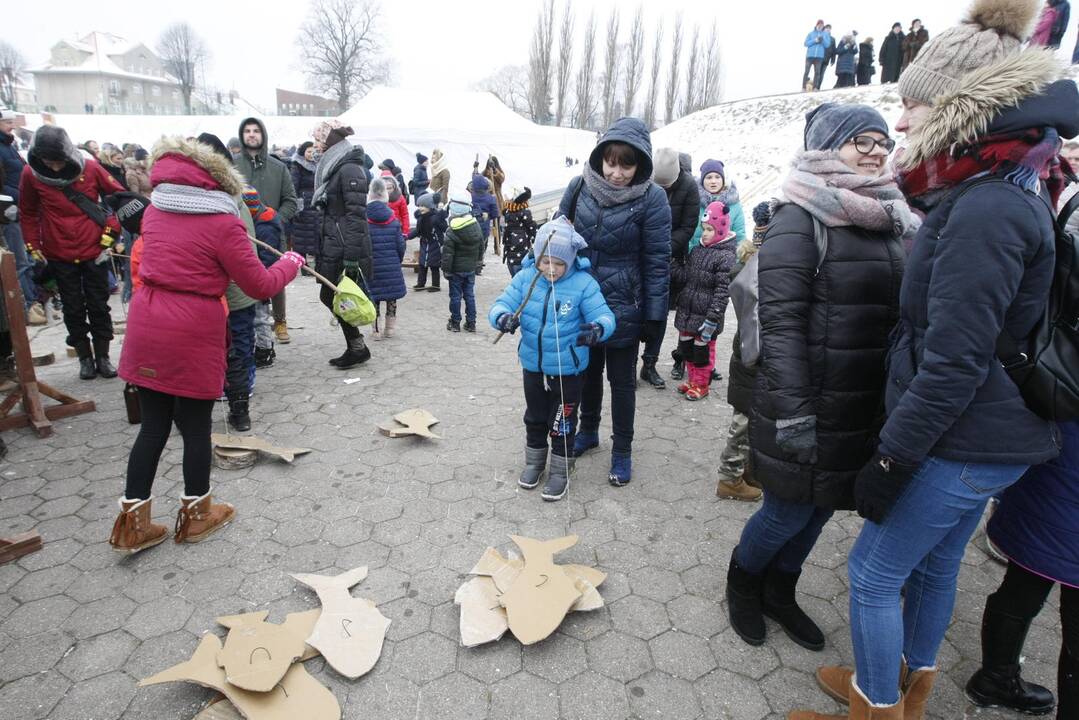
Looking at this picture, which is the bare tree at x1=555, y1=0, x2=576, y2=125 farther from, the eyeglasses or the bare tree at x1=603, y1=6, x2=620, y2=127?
the eyeglasses

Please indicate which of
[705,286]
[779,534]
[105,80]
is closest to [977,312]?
[779,534]

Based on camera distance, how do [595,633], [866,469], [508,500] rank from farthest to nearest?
[508,500] → [595,633] → [866,469]

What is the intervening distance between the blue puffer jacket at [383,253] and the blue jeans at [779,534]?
4.87m

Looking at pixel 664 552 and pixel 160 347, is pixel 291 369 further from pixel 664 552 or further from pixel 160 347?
pixel 664 552

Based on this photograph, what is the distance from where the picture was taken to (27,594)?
2.65m

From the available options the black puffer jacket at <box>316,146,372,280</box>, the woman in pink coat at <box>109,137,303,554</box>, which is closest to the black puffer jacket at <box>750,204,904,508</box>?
the woman in pink coat at <box>109,137,303,554</box>

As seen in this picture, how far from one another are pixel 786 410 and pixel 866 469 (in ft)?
0.95

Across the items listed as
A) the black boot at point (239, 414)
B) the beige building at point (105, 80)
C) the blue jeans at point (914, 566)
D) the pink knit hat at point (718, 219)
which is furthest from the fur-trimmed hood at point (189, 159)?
the beige building at point (105, 80)

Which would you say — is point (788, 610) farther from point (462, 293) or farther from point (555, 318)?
point (462, 293)

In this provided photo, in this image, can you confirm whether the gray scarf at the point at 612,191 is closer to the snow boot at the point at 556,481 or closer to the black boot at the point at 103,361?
the snow boot at the point at 556,481

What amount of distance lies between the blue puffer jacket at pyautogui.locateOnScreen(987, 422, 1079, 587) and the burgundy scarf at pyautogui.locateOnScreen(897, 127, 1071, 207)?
0.86 meters

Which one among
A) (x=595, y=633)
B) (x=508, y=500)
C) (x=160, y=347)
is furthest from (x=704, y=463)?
(x=160, y=347)

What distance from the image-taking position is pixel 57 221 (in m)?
4.65

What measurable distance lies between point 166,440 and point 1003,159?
3312 mm
